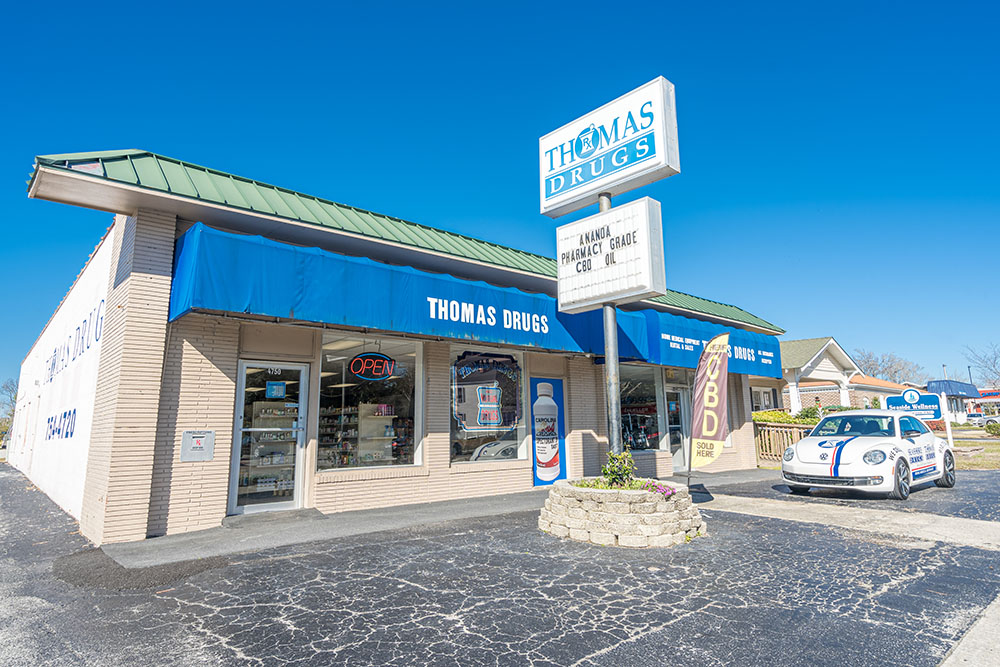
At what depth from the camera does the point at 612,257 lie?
866 centimetres

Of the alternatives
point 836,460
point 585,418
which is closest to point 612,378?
point 585,418

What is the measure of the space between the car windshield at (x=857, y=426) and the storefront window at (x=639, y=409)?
4725 mm

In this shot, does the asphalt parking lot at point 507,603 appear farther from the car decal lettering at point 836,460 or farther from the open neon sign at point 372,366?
the open neon sign at point 372,366

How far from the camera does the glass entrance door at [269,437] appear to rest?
8516 mm

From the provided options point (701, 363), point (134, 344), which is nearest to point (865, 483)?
point (701, 363)

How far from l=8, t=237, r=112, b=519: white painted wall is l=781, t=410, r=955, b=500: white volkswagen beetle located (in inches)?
503

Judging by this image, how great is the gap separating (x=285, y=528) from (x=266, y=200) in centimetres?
508

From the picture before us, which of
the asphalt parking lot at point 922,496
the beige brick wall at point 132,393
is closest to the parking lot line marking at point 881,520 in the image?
the asphalt parking lot at point 922,496

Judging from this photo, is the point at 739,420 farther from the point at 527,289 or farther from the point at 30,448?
the point at 30,448

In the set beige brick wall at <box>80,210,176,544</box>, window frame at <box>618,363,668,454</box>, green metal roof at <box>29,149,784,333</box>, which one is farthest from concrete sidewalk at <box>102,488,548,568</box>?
window frame at <box>618,363,668,454</box>

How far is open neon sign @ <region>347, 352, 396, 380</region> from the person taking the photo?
A: 980 cm

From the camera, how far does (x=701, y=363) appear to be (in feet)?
31.1

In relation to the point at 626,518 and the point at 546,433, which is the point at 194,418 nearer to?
the point at 626,518

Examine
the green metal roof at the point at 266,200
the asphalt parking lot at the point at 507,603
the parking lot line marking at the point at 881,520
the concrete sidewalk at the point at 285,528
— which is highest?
the green metal roof at the point at 266,200
